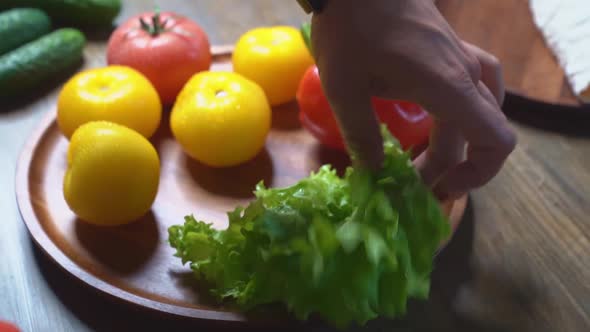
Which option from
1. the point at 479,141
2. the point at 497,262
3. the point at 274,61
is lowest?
the point at 497,262

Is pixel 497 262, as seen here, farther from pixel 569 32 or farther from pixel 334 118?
pixel 569 32

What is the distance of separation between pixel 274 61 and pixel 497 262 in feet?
1.47

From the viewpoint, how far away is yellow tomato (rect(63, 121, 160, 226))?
72cm

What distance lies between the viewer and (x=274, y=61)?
3.09 feet

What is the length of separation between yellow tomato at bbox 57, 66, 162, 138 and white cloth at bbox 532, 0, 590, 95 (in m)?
0.67

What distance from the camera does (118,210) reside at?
0.74m

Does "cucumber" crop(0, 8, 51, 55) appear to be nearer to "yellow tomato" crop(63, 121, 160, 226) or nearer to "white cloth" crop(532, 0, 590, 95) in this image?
"yellow tomato" crop(63, 121, 160, 226)

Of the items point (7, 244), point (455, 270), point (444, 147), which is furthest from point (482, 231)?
point (7, 244)

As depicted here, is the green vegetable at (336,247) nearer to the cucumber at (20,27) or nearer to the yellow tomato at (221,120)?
the yellow tomato at (221,120)

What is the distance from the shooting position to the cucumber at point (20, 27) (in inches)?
42.3

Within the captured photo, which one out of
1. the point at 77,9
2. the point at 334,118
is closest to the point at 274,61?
the point at 334,118

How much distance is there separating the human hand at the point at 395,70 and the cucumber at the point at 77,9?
2.55ft

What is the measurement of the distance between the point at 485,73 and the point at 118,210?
0.47 m

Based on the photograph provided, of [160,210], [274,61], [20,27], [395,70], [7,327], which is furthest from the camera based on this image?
[20,27]
